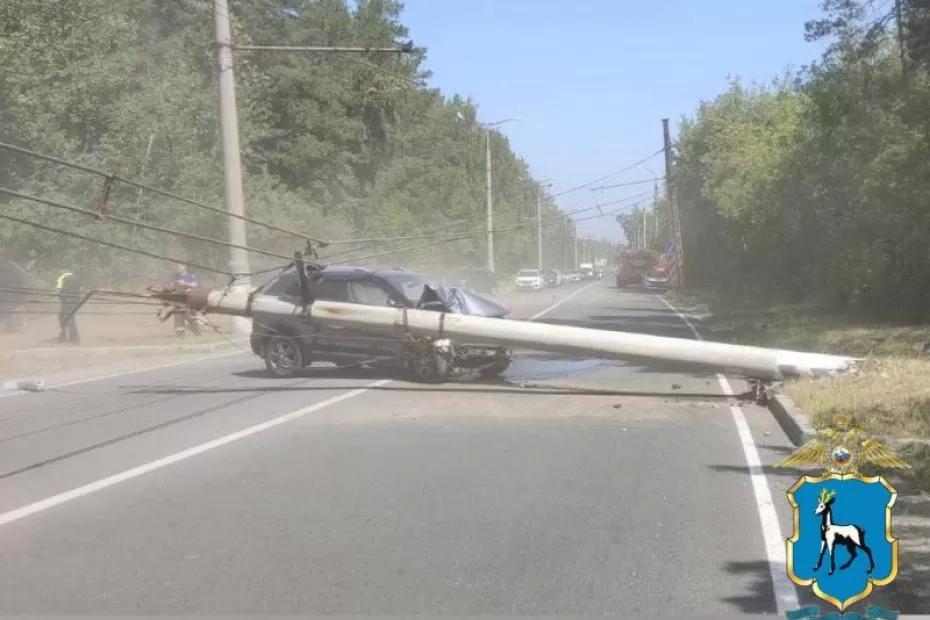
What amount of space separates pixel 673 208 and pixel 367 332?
130ft

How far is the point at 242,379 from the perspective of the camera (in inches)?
627

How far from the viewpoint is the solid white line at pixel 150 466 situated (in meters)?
7.54

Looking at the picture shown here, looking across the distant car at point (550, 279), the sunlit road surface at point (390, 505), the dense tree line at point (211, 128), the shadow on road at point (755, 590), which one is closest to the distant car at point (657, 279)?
the distant car at point (550, 279)

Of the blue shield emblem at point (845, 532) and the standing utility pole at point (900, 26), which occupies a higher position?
the standing utility pole at point (900, 26)

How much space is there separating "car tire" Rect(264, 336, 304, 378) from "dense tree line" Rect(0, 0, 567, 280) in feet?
17.4

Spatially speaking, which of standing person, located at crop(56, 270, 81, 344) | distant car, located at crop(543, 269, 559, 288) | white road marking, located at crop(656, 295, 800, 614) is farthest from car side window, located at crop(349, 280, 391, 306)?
distant car, located at crop(543, 269, 559, 288)

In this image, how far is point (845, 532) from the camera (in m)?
3.91

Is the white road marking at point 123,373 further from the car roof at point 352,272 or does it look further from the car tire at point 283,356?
the car roof at point 352,272

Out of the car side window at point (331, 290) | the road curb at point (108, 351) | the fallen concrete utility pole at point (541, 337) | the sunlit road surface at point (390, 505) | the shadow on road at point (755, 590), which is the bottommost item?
the shadow on road at point (755, 590)

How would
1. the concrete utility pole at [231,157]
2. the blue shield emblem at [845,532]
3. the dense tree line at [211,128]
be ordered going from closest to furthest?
the blue shield emblem at [845,532], the concrete utility pole at [231,157], the dense tree line at [211,128]

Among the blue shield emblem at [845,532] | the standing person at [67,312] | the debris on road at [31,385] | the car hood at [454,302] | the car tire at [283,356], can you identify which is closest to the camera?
the blue shield emblem at [845,532]

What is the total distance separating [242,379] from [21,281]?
12637 millimetres

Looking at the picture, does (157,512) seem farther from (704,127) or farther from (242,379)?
(704,127)

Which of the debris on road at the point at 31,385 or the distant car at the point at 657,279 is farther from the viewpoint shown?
the distant car at the point at 657,279
